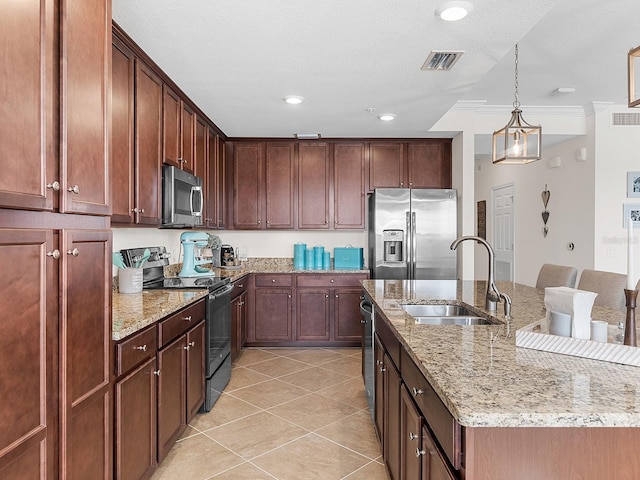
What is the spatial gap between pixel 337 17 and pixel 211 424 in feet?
8.55

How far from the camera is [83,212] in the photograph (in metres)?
1.46

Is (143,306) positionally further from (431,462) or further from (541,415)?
(541,415)

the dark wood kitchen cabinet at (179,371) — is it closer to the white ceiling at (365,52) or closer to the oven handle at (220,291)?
the oven handle at (220,291)

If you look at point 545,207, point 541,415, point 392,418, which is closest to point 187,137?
point 392,418

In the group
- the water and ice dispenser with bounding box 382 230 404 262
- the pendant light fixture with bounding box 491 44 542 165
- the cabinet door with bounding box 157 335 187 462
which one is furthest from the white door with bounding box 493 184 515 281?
the cabinet door with bounding box 157 335 187 462

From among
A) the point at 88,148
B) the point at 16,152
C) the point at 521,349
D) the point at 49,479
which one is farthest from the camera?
the point at 88,148

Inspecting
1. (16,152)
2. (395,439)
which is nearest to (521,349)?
(395,439)

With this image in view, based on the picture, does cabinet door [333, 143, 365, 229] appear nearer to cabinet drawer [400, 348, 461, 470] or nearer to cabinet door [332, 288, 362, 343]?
cabinet door [332, 288, 362, 343]

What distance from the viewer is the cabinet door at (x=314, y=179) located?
16.3 ft

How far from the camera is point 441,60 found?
269 cm

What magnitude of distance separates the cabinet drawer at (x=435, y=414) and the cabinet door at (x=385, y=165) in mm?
3525

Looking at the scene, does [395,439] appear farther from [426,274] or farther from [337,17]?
[426,274]

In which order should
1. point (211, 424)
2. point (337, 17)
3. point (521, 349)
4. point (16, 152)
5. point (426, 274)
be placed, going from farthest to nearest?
point (426, 274), point (211, 424), point (337, 17), point (521, 349), point (16, 152)

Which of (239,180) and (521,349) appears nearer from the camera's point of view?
(521,349)
